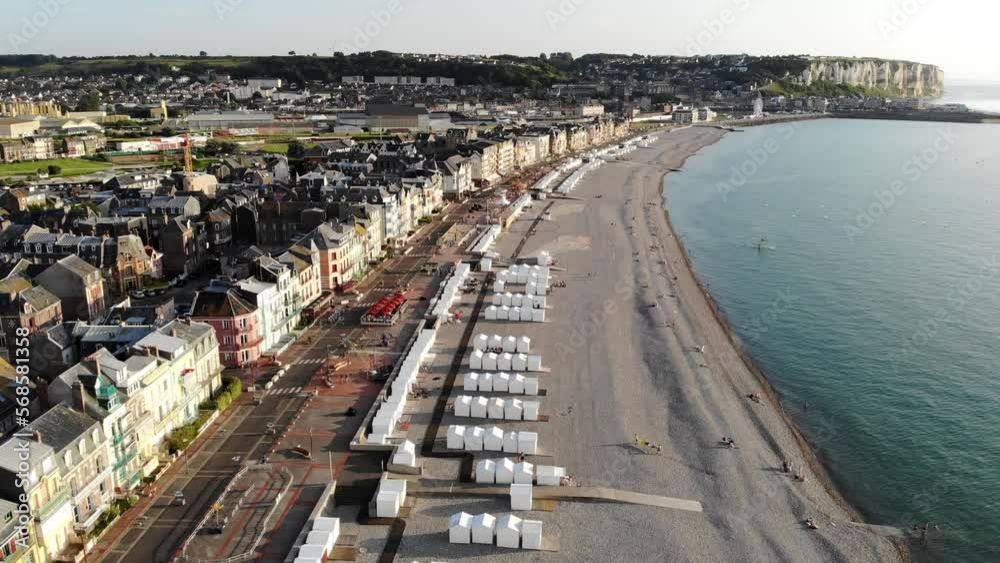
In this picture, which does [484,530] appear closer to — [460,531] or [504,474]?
[460,531]

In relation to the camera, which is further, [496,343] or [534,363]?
[496,343]

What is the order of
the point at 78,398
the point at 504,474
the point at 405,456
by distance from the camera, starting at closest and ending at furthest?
1. the point at 78,398
2. the point at 504,474
3. the point at 405,456

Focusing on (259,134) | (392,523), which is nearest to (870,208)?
(392,523)

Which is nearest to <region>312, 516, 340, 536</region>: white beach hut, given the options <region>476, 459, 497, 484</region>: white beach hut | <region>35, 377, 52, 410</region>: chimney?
<region>476, 459, 497, 484</region>: white beach hut

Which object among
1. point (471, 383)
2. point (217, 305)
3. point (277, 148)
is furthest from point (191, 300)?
point (277, 148)

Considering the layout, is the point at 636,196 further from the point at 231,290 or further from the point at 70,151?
the point at 70,151

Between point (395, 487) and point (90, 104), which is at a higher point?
point (90, 104)
